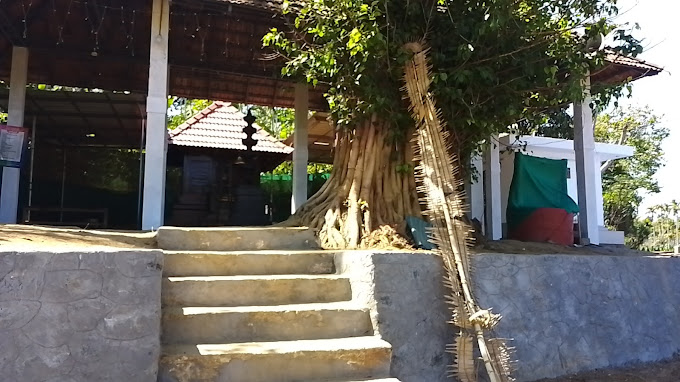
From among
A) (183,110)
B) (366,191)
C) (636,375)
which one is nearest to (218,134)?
(366,191)

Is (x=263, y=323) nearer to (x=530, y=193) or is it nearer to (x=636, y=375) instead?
(x=636, y=375)

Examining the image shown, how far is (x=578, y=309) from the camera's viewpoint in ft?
15.5

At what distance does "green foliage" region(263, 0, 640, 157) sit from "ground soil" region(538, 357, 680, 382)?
250 cm

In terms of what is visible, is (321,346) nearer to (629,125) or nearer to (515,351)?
(515,351)

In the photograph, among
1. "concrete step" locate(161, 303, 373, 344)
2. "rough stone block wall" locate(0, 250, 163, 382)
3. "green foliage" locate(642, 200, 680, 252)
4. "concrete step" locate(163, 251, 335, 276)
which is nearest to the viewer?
"rough stone block wall" locate(0, 250, 163, 382)

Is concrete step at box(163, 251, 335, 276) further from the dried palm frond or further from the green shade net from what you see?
the green shade net

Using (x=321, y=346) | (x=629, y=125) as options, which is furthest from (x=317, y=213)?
(x=629, y=125)

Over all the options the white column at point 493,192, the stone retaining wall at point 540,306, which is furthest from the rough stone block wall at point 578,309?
the white column at point 493,192

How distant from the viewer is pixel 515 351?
4.27 metres

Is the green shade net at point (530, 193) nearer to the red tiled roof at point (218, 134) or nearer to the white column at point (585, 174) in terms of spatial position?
the white column at point (585, 174)

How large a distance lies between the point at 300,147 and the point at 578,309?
5213 mm

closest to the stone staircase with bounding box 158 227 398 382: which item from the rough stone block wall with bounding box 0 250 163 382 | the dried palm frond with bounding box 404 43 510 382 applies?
the rough stone block wall with bounding box 0 250 163 382

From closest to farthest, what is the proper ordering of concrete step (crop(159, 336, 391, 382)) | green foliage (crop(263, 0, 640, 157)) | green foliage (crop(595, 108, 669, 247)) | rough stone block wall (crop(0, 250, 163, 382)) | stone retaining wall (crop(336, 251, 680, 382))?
rough stone block wall (crop(0, 250, 163, 382)) < concrete step (crop(159, 336, 391, 382)) < stone retaining wall (crop(336, 251, 680, 382)) < green foliage (crop(263, 0, 640, 157)) < green foliage (crop(595, 108, 669, 247))

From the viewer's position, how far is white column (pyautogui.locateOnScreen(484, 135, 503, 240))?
8.45m
